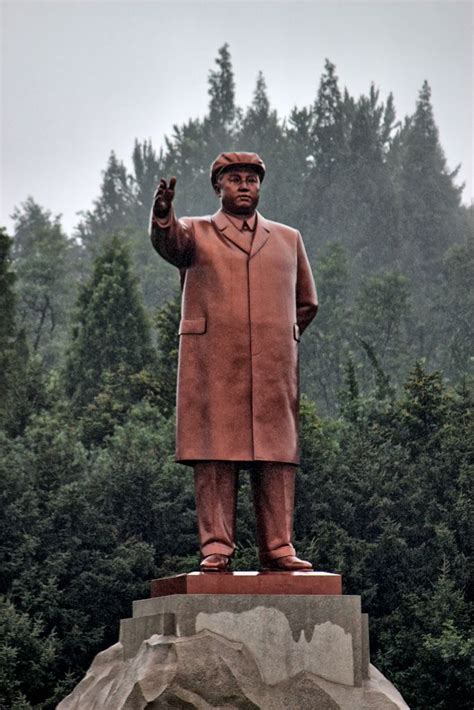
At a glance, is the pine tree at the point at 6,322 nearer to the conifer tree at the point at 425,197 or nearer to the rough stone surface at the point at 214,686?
the rough stone surface at the point at 214,686

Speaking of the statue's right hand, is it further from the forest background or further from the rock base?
the forest background

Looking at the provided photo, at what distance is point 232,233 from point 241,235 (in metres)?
0.06

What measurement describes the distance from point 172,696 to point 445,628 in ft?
39.6

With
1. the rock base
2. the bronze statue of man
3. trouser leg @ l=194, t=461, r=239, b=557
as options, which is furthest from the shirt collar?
the rock base

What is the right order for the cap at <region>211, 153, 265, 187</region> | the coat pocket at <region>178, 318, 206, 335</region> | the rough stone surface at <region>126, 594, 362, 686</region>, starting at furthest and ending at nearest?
the cap at <region>211, 153, 265, 187</region>
the coat pocket at <region>178, 318, 206, 335</region>
the rough stone surface at <region>126, 594, 362, 686</region>

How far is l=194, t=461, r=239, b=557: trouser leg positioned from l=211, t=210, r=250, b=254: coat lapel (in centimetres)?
137

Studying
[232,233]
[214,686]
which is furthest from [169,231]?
[214,686]

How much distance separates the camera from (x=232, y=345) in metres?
8.32

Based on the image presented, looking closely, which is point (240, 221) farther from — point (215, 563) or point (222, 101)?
point (222, 101)

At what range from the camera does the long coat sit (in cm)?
823

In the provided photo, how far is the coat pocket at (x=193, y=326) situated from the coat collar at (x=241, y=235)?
0.54m

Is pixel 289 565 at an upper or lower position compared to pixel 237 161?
lower

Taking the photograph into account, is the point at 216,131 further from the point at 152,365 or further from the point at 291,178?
the point at 152,365

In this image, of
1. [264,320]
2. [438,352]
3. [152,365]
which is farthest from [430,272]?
[264,320]
